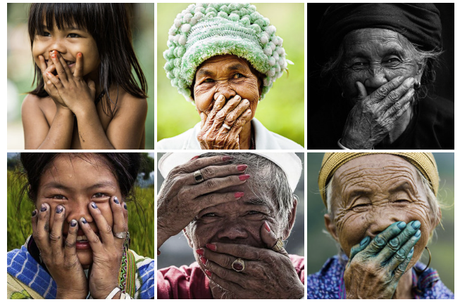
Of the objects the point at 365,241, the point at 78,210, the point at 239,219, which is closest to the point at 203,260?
the point at 239,219

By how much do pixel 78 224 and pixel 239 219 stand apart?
0.92m

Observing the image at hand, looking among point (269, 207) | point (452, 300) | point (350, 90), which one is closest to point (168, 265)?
point (269, 207)

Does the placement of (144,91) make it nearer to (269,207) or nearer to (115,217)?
(115,217)

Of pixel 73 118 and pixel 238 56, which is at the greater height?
pixel 238 56

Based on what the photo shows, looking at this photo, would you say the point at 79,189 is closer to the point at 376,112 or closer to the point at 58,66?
the point at 58,66

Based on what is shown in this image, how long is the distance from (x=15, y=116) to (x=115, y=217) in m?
0.85

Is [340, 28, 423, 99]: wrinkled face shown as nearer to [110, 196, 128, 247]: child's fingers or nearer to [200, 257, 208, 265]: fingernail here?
[200, 257, 208, 265]: fingernail

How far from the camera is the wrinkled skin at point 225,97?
109 inches

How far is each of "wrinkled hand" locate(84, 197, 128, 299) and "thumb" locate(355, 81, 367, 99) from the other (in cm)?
156

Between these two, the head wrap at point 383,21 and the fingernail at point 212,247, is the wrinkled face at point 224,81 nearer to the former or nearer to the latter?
the head wrap at point 383,21

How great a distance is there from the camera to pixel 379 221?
114 inches

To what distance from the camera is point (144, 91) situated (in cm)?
296

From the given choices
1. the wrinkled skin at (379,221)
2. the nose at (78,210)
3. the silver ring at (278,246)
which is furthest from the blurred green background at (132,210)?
the wrinkled skin at (379,221)

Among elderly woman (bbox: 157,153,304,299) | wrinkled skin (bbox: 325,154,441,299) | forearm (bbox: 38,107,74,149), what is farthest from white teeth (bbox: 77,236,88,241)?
wrinkled skin (bbox: 325,154,441,299)
